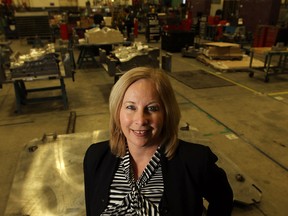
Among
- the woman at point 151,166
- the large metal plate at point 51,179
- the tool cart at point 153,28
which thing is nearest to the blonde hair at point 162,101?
the woman at point 151,166

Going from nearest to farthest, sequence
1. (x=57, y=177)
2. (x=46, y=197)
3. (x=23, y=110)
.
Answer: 1. (x=46, y=197)
2. (x=57, y=177)
3. (x=23, y=110)

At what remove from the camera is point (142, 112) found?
1068 millimetres

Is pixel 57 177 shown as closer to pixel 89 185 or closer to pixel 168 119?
pixel 89 185

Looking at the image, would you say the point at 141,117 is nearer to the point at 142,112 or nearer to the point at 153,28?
the point at 142,112

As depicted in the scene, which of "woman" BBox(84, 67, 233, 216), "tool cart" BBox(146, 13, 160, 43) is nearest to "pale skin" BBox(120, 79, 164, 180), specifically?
"woman" BBox(84, 67, 233, 216)

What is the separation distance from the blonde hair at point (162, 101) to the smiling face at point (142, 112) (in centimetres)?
2

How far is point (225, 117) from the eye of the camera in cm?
391

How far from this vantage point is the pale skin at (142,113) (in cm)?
107

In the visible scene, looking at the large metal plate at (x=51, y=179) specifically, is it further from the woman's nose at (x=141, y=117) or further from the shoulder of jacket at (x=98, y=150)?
the woman's nose at (x=141, y=117)

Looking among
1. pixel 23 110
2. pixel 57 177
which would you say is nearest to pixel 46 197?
pixel 57 177

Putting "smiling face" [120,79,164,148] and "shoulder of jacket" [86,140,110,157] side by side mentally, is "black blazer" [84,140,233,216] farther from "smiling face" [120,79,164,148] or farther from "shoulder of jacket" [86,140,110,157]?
"smiling face" [120,79,164,148]

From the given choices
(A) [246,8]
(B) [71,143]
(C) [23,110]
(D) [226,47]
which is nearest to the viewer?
(B) [71,143]

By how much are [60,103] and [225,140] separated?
2.85 m

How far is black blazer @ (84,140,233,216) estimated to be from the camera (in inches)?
41.6
